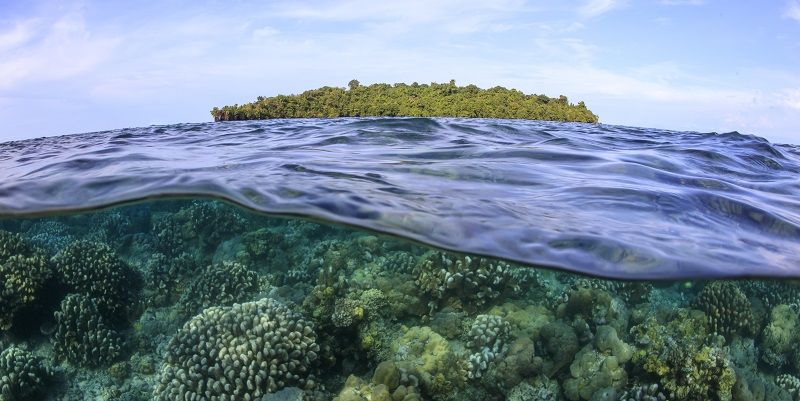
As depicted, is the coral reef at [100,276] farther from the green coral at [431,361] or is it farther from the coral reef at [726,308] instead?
the coral reef at [726,308]

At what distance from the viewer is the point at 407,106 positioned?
74.2ft

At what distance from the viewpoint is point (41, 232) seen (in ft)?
26.5

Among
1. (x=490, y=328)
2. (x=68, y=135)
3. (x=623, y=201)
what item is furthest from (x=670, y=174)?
(x=68, y=135)

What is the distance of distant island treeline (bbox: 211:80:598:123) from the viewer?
22.1 m

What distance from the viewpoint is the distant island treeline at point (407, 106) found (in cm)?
2206

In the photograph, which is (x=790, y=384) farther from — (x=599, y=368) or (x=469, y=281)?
(x=469, y=281)

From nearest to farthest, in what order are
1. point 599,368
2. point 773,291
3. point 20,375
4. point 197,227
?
point 599,368
point 20,375
point 773,291
point 197,227

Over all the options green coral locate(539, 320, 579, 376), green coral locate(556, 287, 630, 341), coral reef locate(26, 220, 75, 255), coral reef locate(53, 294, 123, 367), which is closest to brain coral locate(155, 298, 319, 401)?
coral reef locate(53, 294, 123, 367)

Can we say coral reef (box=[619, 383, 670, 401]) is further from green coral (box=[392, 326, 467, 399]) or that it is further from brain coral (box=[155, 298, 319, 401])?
brain coral (box=[155, 298, 319, 401])

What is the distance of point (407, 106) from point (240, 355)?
17961 mm

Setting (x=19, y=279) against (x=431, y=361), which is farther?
(x=19, y=279)

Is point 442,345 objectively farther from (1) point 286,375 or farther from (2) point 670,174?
(2) point 670,174

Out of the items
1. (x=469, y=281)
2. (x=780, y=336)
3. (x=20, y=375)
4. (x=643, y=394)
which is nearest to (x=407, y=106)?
(x=469, y=281)

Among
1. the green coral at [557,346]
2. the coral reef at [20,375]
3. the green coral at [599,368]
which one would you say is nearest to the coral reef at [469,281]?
the green coral at [557,346]
